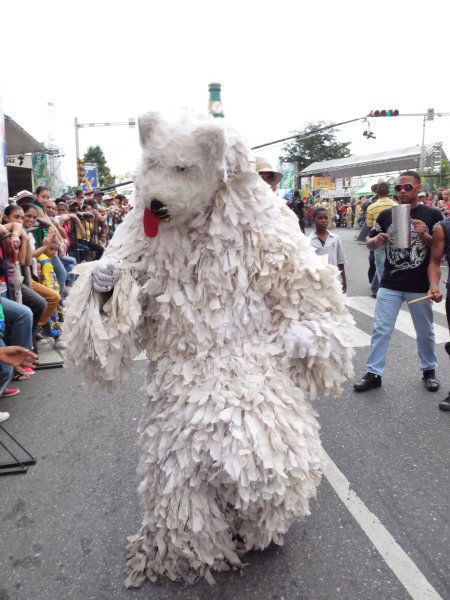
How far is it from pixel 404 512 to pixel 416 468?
0.46m

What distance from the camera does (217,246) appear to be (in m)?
1.78

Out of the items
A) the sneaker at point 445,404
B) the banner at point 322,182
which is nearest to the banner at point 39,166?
the banner at point 322,182

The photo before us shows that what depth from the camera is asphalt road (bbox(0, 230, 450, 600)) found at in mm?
1942

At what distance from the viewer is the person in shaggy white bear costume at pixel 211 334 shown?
5.59 feet

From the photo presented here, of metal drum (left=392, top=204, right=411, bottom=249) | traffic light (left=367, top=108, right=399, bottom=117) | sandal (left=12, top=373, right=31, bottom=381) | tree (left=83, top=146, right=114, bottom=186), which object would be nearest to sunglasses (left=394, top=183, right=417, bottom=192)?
metal drum (left=392, top=204, right=411, bottom=249)

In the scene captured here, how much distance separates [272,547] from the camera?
6.96 ft

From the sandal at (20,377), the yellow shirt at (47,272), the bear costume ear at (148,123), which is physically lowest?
the sandal at (20,377)

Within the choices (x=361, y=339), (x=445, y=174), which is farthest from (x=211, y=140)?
(x=445, y=174)

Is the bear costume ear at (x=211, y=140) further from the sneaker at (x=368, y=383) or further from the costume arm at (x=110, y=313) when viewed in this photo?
the sneaker at (x=368, y=383)

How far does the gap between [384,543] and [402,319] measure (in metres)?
4.30

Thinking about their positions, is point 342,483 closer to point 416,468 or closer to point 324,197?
point 416,468

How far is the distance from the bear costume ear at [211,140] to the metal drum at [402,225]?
2146 mm

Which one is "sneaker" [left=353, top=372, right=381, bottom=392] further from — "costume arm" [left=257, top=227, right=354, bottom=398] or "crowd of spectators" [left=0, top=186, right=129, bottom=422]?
"crowd of spectators" [left=0, top=186, right=129, bottom=422]

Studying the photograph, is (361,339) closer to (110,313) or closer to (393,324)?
(393,324)
